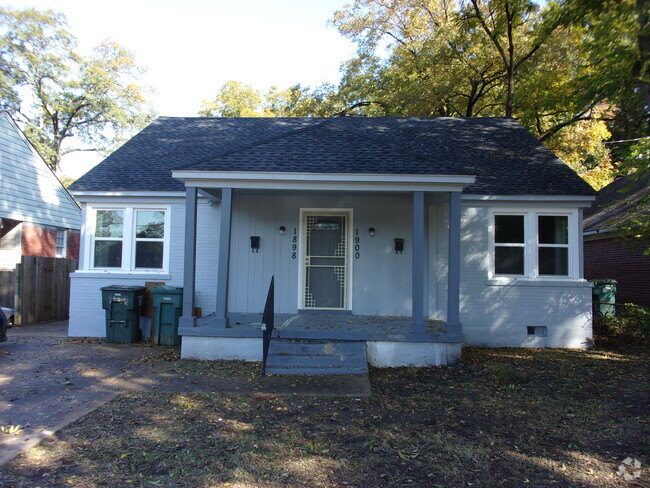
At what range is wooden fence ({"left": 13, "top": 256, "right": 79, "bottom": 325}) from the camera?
1162 centimetres

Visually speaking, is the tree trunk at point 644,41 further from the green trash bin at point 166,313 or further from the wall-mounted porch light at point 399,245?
the green trash bin at point 166,313

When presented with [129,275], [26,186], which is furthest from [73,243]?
[129,275]

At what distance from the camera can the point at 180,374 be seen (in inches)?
261

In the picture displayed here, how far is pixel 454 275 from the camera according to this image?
7.44 meters

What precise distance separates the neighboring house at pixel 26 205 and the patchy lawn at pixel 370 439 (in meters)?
11.5

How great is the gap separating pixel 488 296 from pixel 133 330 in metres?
7.16

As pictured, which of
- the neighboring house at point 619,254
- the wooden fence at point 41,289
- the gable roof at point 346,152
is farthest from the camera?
the neighboring house at point 619,254

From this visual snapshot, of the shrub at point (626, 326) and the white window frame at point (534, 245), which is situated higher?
the white window frame at point (534, 245)

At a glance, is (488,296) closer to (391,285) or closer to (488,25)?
(391,285)

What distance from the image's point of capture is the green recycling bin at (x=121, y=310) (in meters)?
8.77

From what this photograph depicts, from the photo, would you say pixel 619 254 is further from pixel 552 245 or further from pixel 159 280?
pixel 159 280

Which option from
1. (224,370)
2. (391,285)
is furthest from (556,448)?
(391,285)

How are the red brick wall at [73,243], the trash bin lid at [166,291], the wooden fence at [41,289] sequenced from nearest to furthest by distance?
1. the trash bin lid at [166,291]
2. the wooden fence at [41,289]
3. the red brick wall at [73,243]

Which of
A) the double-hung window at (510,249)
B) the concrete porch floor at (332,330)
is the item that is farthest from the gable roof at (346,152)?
the concrete porch floor at (332,330)
